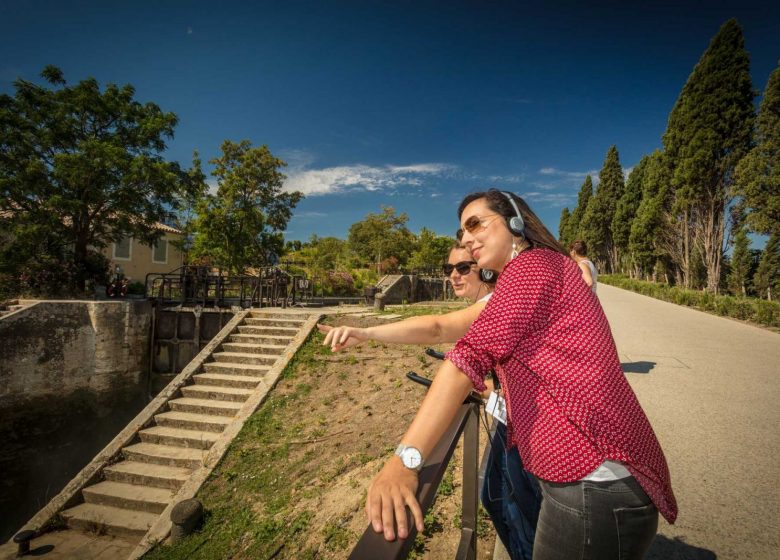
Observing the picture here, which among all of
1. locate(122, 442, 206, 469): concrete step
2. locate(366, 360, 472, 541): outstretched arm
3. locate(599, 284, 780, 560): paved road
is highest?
locate(366, 360, 472, 541): outstretched arm

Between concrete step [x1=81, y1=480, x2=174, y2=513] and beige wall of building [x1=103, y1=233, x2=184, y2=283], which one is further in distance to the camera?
beige wall of building [x1=103, y1=233, x2=184, y2=283]

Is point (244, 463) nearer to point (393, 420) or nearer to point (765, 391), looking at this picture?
point (393, 420)

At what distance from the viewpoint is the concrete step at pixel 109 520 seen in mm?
6469

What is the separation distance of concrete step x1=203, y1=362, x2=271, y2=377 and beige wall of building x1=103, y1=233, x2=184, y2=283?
58.1ft

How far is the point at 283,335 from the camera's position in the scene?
11.2 meters

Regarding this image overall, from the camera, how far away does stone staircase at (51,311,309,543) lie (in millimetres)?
6758

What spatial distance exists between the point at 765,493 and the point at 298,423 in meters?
6.77

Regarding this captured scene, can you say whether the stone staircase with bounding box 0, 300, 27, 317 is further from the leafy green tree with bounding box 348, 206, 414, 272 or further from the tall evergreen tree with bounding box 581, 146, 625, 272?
the tall evergreen tree with bounding box 581, 146, 625, 272

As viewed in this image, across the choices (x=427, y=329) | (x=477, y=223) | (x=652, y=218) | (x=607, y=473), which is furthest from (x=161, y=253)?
(x=652, y=218)

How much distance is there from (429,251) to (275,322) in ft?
98.8

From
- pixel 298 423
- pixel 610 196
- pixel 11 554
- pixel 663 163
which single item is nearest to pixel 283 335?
pixel 298 423

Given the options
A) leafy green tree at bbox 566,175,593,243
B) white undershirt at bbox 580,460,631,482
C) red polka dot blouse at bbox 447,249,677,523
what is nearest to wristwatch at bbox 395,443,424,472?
red polka dot blouse at bbox 447,249,677,523

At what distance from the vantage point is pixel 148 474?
7.33 meters

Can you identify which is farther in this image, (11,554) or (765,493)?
(11,554)
